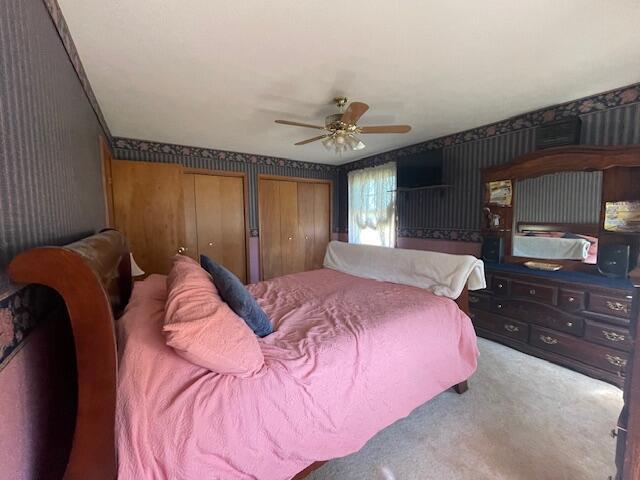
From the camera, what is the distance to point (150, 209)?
3.04 meters

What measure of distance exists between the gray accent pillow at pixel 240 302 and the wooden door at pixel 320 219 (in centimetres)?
366

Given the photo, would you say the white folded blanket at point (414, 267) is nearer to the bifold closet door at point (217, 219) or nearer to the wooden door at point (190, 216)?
the bifold closet door at point (217, 219)

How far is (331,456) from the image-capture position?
1.21m

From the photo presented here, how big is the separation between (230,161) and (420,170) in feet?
9.26

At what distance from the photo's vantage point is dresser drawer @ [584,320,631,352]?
79.2 inches

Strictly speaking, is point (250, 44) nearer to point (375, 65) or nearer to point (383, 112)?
point (375, 65)

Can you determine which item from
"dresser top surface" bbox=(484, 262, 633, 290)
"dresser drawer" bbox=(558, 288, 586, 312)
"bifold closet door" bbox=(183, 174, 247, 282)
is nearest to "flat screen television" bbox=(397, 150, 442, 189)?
"dresser top surface" bbox=(484, 262, 633, 290)

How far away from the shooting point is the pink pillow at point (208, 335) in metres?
0.97

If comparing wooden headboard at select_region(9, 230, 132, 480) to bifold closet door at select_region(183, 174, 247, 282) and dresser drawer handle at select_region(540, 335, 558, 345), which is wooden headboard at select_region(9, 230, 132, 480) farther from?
bifold closet door at select_region(183, 174, 247, 282)

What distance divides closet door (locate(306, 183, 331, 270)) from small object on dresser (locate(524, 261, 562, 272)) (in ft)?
10.6

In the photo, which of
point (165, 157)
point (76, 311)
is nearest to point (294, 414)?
point (76, 311)

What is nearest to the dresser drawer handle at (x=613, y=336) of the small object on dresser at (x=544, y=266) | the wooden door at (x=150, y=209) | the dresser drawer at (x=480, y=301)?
the small object on dresser at (x=544, y=266)

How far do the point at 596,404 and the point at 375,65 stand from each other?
282cm

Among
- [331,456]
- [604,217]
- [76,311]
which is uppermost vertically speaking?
[604,217]
